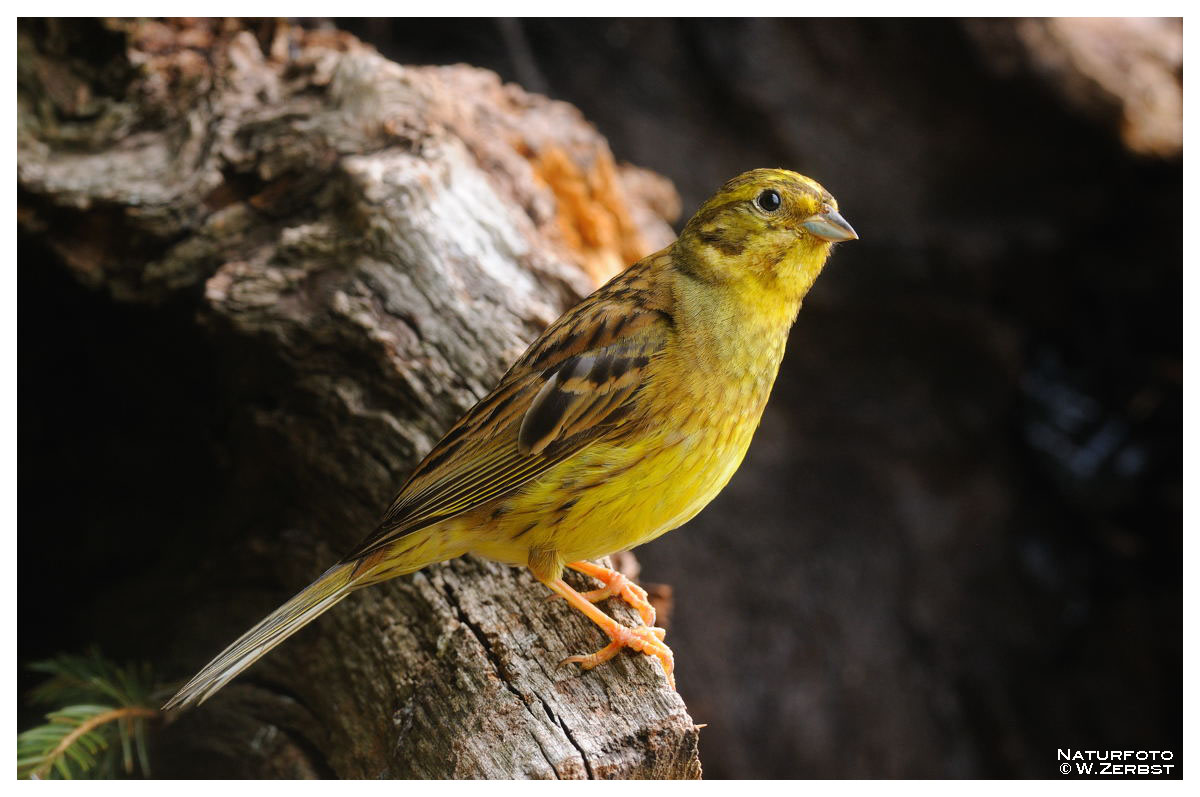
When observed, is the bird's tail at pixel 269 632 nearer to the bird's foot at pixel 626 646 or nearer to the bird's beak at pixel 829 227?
the bird's foot at pixel 626 646

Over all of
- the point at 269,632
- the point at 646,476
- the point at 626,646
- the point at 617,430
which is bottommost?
the point at 626,646

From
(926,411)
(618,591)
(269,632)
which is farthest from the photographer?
(926,411)

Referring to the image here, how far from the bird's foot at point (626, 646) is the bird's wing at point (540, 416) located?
43cm

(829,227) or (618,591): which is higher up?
(829,227)

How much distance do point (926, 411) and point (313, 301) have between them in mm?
3643

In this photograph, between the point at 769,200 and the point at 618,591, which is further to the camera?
the point at 618,591

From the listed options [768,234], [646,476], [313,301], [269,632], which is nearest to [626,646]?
[646,476]

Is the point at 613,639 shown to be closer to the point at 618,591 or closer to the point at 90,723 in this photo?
the point at 618,591

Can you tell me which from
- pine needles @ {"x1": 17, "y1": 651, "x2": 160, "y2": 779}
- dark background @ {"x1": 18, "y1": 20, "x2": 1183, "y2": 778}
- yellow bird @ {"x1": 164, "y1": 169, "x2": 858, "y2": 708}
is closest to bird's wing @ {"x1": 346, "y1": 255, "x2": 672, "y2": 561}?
yellow bird @ {"x1": 164, "y1": 169, "x2": 858, "y2": 708}

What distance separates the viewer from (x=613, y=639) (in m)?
2.59

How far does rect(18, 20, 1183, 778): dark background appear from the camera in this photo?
16.9ft

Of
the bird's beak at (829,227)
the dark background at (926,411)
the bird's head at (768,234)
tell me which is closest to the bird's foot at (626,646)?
the bird's head at (768,234)

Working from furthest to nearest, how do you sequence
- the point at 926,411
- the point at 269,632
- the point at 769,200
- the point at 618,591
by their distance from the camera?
the point at 926,411 → the point at 618,591 → the point at 769,200 → the point at 269,632

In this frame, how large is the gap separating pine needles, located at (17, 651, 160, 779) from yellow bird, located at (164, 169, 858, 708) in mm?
638
